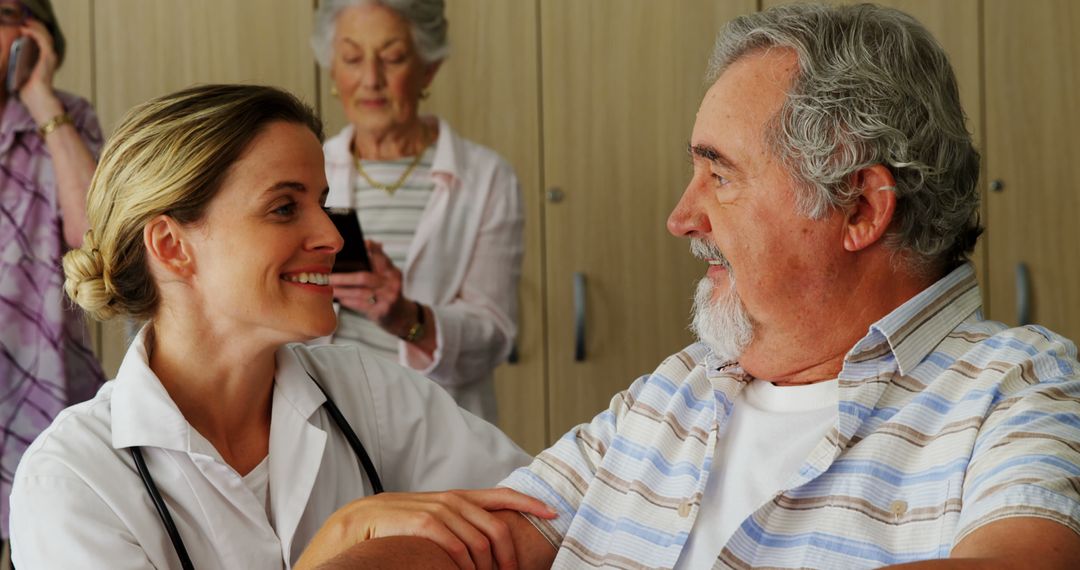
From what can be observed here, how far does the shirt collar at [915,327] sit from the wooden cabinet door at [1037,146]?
7.25 feet

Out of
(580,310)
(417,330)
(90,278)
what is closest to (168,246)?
(90,278)

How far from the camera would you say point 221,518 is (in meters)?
1.59

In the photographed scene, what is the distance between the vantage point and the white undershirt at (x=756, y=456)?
57.6 inches

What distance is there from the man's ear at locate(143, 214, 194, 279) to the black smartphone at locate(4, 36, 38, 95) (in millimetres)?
1877

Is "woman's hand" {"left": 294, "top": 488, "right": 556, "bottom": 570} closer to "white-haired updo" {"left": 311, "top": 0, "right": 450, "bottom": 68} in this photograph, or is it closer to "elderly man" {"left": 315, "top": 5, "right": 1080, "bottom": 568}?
"elderly man" {"left": 315, "top": 5, "right": 1080, "bottom": 568}

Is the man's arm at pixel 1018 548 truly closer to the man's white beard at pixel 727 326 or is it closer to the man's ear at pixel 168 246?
the man's white beard at pixel 727 326

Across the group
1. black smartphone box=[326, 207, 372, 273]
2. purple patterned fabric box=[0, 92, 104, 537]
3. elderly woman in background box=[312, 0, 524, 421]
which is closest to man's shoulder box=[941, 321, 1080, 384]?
black smartphone box=[326, 207, 372, 273]

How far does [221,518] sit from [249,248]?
15.3 inches

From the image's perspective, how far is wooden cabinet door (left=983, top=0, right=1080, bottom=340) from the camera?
138 inches

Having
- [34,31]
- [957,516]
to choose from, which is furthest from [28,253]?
[957,516]

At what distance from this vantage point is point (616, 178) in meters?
3.72

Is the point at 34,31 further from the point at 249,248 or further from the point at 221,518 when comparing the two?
the point at 221,518

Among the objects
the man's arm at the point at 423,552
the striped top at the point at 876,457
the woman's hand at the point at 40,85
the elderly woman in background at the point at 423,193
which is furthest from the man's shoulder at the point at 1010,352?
the woman's hand at the point at 40,85

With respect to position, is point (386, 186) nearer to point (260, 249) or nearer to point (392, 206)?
point (392, 206)
